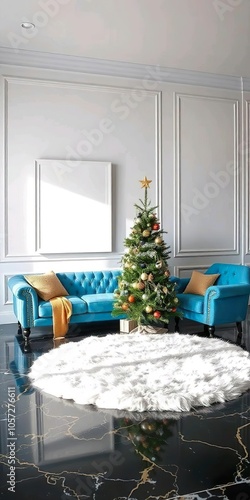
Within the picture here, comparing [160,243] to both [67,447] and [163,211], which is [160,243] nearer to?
[163,211]

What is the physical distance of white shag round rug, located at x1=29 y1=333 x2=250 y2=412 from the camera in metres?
3.28

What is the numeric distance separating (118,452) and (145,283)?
9.86ft

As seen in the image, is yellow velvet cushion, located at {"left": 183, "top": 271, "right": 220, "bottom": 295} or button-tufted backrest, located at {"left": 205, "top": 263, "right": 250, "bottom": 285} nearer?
button-tufted backrest, located at {"left": 205, "top": 263, "right": 250, "bottom": 285}

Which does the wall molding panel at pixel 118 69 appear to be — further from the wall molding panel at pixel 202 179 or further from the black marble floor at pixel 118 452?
the black marble floor at pixel 118 452

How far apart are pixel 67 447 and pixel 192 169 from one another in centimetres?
527

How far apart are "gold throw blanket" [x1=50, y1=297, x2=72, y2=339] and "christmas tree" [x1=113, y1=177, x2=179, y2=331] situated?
1.88ft

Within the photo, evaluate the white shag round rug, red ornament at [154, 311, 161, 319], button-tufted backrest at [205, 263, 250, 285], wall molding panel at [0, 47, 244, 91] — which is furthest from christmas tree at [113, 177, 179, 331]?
wall molding panel at [0, 47, 244, 91]

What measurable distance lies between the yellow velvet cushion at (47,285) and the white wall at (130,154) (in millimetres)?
605

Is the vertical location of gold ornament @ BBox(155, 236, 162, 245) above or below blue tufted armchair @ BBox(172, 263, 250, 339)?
above

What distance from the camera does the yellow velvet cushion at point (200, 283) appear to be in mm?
6039

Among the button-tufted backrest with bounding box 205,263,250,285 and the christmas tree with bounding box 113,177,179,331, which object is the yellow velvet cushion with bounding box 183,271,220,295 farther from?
the christmas tree with bounding box 113,177,179,331

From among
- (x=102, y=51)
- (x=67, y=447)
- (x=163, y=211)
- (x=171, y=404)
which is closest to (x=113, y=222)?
(x=163, y=211)

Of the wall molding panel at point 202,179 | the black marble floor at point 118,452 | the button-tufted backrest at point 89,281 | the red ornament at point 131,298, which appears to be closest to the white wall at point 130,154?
the wall molding panel at point 202,179

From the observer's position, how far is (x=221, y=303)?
5.46 metres
